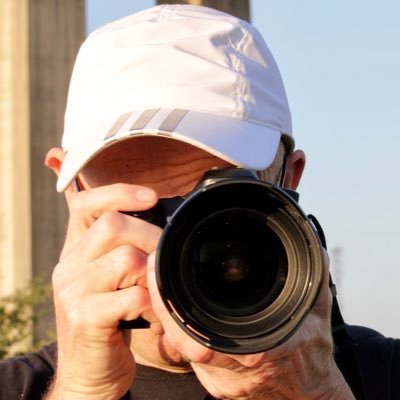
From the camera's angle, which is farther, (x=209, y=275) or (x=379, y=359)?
(x=379, y=359)

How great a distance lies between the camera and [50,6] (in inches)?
309

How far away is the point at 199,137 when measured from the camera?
8.06ft

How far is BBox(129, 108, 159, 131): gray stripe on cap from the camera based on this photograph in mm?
2476

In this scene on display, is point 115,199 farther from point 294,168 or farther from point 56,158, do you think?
point 294,168

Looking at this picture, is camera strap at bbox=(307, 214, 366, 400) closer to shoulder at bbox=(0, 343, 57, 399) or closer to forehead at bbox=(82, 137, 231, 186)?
forehead at bbox=(82, 137, 231, 186)

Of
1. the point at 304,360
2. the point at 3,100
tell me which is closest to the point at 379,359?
the point at 304,360

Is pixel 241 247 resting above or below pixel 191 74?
below

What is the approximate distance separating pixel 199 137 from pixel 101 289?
39 centimetres

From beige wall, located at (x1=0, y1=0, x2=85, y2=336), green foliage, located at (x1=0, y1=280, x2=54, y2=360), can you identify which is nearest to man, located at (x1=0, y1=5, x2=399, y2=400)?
green foliage, located at (x1=0, y1=280, x2=54, y2=360)

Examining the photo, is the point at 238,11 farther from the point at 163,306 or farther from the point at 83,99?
the point at 163,306

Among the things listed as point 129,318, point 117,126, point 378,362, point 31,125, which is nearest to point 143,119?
point 117,126

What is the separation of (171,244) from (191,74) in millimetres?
612

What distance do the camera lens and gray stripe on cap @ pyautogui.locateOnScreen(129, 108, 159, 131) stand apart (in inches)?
13.1

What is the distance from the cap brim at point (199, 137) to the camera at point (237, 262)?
0.13 metres
